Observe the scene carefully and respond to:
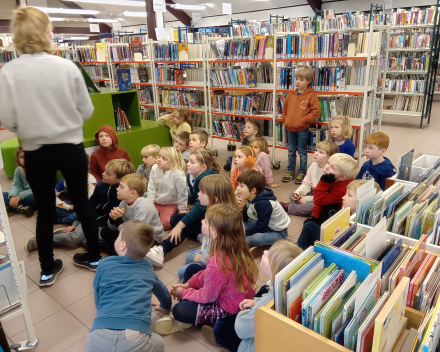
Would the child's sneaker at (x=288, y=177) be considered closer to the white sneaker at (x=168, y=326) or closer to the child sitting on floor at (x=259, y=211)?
the child sitting on floor at (x=259, y=211)

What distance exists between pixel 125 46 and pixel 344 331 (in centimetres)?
791

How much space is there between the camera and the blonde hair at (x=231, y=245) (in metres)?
1.90

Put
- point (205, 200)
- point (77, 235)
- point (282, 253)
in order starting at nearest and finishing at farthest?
point (282, 253)
point (205, 200)
point (77, 235)

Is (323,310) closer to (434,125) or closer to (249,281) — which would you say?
(249,281)

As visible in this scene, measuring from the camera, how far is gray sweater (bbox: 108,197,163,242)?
111 inches

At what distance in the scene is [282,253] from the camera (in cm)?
158

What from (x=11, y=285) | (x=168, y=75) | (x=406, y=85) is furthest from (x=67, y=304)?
(x=406, y=85)

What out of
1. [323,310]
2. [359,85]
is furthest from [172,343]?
[359,85]

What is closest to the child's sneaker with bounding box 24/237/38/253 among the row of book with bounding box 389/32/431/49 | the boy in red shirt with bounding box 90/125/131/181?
the boy in red shirt with bounding box 90/125/131/181

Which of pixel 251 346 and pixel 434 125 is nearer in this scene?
pixel 251 346

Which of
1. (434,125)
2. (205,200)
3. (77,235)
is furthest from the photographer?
(434,125)

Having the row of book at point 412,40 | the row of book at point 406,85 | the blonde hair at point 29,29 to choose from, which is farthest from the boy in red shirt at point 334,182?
the row of book at point 412,40

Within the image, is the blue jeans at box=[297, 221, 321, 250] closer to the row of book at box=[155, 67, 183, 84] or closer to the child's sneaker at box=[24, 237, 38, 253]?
the child's sneaker at box=[24, 237, 38, 253]

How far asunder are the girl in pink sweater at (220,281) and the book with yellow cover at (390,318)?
841 mm
